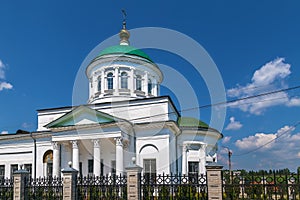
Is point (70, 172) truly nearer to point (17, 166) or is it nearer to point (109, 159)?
point (109, 159)

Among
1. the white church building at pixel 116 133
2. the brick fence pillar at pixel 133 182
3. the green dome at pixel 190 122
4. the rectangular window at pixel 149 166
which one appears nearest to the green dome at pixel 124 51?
the white church building at pixel 116 133

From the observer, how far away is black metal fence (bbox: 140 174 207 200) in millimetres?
10172

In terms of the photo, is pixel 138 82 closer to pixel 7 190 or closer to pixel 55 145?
pixel 55 145

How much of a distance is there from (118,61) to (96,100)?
3504mm

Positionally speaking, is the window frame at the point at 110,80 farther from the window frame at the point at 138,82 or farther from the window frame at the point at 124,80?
the window frame at the point at 138,82

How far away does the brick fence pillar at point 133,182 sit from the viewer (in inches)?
411

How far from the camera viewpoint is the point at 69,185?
36.6 feet

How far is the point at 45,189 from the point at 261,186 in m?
7.54

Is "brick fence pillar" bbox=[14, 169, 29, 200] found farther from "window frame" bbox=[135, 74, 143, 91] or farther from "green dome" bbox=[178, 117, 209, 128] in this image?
"window frame" bbox=[135, 74, 143, 91]

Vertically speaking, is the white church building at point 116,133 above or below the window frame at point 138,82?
below

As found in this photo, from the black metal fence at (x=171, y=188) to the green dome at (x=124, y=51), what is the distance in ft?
54.2

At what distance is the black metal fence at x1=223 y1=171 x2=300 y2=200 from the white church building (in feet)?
32.1

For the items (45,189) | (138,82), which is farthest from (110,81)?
(45,189)

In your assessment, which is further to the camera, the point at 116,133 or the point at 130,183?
the point at 116,133
